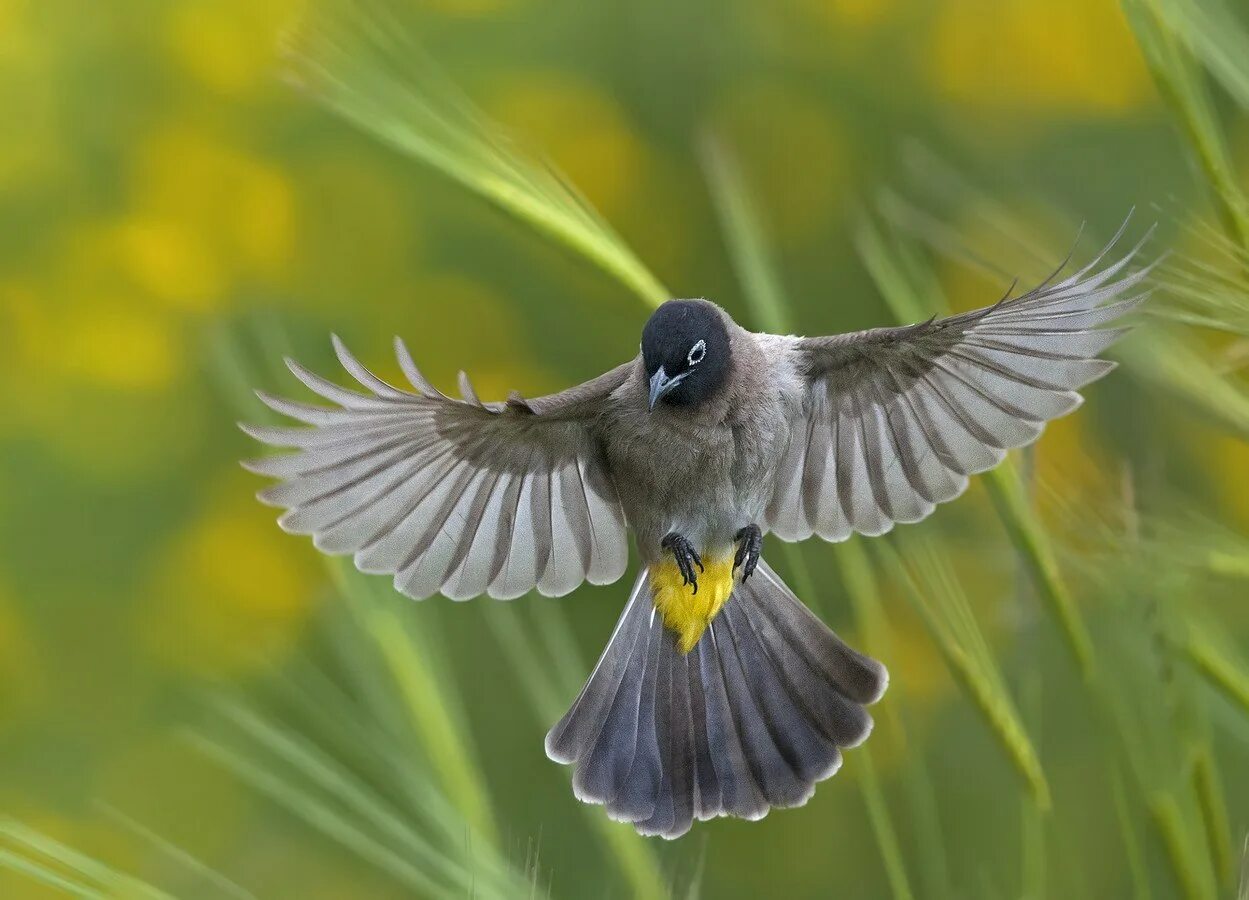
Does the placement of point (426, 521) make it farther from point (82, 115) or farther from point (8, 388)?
point (82, 115)

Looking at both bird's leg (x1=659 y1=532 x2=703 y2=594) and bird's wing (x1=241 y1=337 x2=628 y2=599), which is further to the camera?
bird's leg (x1=659 y1=532 x2=703 y2=594)

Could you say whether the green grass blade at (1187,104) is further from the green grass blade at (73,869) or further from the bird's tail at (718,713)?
the green grass blade at (73,869)

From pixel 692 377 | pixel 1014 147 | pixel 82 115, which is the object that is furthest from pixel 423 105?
pixel 82 115

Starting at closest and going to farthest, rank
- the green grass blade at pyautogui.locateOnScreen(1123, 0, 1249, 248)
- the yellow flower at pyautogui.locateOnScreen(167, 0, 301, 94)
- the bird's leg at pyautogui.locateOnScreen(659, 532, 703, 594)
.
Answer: the green grass blade at pyautogui.locateOnScreen(1123, 0, 1249, 248) < the bird's leg at pyautogui.locateOnScreen(659, 532, 703, 594) < the yellow flower at pyautogui.locateOnScreen(167, 0, 301, 94)

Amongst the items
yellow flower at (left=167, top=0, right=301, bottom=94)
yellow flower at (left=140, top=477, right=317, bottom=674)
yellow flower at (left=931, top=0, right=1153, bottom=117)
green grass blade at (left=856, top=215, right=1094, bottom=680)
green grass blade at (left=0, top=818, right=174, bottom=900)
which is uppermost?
yellow flower at (left=167, top=0, right=301, bottom=94)

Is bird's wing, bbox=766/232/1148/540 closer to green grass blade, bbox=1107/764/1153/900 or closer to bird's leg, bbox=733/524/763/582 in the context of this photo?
bird's leg, bbox=733/524/763/582

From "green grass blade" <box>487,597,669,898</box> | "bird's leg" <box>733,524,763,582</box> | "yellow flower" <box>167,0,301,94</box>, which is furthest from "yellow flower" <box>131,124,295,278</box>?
"bird's leg" <box>733,524,763,582</box>

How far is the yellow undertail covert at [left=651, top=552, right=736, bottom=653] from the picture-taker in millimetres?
1921

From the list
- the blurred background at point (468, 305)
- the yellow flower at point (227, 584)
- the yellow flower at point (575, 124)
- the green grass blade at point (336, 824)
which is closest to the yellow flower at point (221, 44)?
the blurred background at point (468, 305)

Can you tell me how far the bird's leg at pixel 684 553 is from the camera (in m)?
1.82

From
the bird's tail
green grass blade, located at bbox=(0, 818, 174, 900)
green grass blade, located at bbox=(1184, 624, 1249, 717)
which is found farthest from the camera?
the bird's tail

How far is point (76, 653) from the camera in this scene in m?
3.42

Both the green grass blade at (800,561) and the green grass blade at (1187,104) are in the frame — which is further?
the green grass blade at (800,561)

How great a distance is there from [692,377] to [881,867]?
61.8 inches
